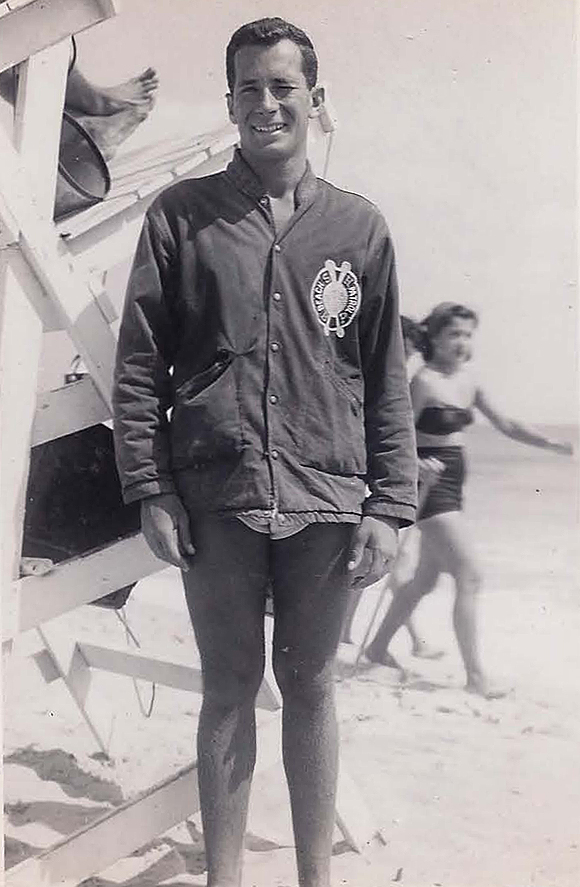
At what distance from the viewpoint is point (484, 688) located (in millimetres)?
2213

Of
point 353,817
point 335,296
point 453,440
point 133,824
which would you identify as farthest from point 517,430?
point 133,824

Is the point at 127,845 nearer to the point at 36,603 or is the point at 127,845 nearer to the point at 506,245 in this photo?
the point at 36,603

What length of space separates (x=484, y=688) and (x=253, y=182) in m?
1.07

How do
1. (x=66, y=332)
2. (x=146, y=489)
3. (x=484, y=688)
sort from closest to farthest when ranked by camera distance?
(x=146, y=489)
(x=66, y=332)
(x=484, y=688)

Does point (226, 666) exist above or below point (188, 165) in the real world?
below

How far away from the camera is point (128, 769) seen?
2.26m

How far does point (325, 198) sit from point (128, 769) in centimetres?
118

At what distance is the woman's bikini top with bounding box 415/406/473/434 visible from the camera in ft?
7.12

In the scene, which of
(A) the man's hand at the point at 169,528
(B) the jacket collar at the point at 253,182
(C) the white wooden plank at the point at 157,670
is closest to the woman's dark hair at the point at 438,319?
(B) the jacket collar at the point at 253,182

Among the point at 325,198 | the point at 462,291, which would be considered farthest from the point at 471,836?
the point at 325,198

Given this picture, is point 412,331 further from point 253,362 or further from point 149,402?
point 149,402

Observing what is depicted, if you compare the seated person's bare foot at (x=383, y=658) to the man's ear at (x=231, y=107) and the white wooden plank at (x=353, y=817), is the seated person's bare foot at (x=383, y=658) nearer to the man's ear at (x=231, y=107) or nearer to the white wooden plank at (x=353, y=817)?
the white wooden plank at (x=353, y=817)

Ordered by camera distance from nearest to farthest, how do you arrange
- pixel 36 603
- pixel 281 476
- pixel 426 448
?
pixel 281 476
pixel 36 603
pixel 426 448

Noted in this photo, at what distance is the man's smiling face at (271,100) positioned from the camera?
1920mm
